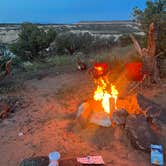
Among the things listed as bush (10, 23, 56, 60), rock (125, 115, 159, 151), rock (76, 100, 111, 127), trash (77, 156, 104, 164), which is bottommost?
trash (77, 156, 104, 164)

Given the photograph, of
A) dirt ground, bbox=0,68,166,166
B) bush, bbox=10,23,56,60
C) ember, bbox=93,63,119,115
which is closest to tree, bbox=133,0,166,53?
dirt ground, bbox=0,68,166,166

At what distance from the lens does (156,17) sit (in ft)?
24.3

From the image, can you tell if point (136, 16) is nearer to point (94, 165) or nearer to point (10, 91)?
point (10, 91)

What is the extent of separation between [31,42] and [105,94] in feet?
26.1

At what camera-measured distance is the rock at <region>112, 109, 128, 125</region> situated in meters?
4.75

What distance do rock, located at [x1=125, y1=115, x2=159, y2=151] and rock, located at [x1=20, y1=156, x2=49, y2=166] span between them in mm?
1185

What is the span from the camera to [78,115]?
507 cm

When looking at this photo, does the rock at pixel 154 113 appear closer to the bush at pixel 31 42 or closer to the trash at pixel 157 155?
the trash at pixel 157 155

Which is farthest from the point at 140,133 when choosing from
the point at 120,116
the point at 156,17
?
the point at 156,17

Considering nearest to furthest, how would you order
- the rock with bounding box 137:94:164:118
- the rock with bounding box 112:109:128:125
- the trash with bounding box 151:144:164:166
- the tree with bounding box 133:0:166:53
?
the trash with bounding box 151:144:164:166 → the rock with bounding box 112:109:128:125 → the rock with bounding box 137:94:164:118 → the tree with bounding box 133:0:166:53

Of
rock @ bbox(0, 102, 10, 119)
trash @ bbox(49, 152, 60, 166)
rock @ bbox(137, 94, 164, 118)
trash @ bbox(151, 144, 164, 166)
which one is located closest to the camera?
trash @ bbox(49, 152, 60, 166)

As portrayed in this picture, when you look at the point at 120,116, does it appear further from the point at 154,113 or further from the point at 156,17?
the point at 156,17

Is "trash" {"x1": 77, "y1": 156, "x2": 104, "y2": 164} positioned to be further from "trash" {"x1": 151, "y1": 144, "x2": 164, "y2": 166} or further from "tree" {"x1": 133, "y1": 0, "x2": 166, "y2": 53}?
"tree" {"x1": 133, "y1": 0, "x2": 166, "y2": 53}

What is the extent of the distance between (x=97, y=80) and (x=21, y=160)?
2.36m
